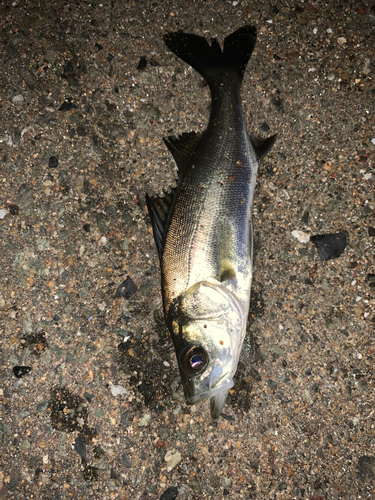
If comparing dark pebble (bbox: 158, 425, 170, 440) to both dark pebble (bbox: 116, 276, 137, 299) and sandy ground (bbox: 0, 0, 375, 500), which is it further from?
dark pebble (bbox: 116, 276, 137, 299)

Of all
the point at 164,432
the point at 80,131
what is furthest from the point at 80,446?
the point at 80,131

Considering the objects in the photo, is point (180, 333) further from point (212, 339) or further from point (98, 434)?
point (98, 434)

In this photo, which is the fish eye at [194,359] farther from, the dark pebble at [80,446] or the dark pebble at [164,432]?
the dark pebble at [80,446]

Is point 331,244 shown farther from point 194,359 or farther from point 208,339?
point 194,359

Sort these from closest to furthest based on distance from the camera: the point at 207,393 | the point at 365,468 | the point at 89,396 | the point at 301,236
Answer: the point at 207,393
the point at 365,468
the point at 89,396
the point at 301,236

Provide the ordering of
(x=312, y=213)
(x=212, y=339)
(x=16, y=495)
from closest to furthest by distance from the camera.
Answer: (x=212, y=339) < (x=16, y=495) < (x=312, y=213)

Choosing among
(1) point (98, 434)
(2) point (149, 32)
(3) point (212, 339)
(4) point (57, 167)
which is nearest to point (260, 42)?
(2) point (149, 32)

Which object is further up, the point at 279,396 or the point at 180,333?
the point at 180,333
